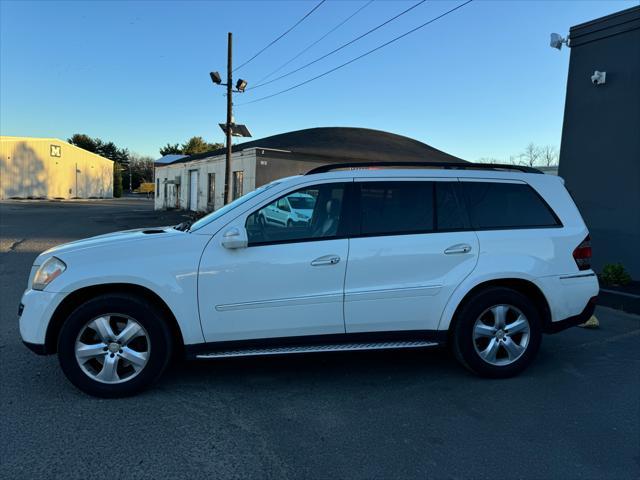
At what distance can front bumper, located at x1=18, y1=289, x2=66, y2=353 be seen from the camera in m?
3.56

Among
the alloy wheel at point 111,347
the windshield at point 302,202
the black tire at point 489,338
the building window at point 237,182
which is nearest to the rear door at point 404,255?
the black tire at point 489,338

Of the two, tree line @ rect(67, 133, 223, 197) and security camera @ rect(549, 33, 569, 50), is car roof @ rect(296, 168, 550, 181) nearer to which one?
security camera @ rect(549, 33, 569, 50)

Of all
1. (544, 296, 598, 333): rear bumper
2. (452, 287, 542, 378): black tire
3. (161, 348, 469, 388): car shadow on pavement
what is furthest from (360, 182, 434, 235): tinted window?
(544, 296, 598, 333): rear bumper

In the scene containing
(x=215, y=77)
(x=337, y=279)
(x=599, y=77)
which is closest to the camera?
(x=337, y=279)

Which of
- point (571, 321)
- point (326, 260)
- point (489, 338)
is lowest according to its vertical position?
point (489, 338)

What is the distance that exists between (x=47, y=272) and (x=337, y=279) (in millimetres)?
2226

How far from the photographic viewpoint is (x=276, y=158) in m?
23.3

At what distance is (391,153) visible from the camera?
27906mm

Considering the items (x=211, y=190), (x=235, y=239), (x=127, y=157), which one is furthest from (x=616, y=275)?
(x=127, y=157)

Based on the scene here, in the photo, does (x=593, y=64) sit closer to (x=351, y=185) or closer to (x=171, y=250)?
(x=351, y=185)

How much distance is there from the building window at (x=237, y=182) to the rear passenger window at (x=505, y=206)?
20858mm

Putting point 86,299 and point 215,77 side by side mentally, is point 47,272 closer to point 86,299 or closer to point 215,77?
point 86,299

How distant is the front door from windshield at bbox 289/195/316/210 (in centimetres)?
26

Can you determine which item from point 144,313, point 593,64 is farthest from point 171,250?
point 593,64
